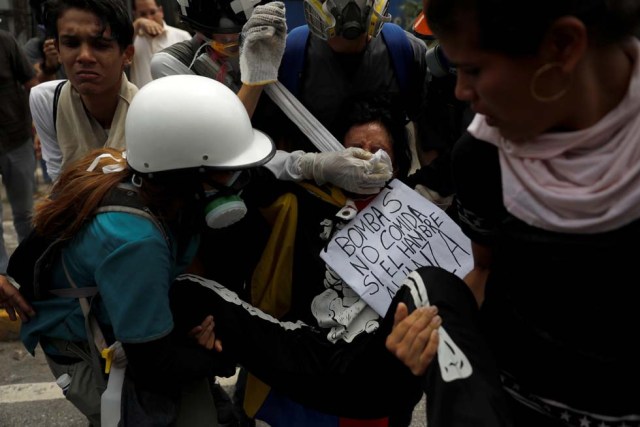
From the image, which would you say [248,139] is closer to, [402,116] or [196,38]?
[402,116]

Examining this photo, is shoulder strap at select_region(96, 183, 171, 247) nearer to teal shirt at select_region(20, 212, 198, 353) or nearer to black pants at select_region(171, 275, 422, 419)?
teal shirt at select_region(20, 212, 198, 353)

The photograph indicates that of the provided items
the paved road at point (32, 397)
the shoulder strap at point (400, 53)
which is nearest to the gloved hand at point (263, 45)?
the shoulder strap at point (400, 53)

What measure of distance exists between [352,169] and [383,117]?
11.6 inches

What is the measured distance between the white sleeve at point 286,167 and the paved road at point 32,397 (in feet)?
4.95

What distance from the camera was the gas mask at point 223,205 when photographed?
1855 mm

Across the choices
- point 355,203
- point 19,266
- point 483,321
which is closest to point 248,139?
point 355,203

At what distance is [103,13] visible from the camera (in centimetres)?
246

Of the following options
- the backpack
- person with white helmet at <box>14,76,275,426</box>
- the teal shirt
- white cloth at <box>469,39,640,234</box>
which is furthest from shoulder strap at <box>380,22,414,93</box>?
white cloth at <box>469,39,640,234</box>

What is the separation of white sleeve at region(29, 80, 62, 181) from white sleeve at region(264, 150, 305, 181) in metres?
1.08

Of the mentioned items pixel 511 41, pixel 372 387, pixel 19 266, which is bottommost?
pixel 19 266

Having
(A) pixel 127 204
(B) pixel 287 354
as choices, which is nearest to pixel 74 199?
(A) pixel 127 204

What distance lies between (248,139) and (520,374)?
3.58 ft

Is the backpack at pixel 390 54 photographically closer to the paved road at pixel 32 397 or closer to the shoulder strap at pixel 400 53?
the shoulder strap at pixel 400 53

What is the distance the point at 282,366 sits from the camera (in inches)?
75.3
